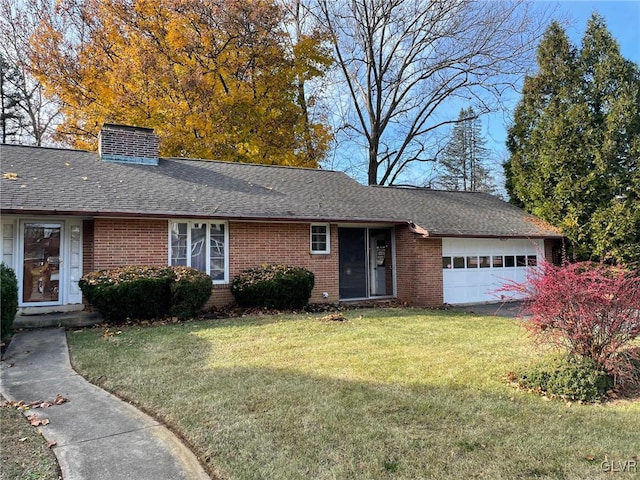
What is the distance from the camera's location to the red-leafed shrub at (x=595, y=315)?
503 cm

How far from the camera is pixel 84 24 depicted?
19469 mm

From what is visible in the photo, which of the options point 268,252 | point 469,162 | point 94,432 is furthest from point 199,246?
point 469,162

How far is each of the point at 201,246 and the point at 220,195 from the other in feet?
5.37

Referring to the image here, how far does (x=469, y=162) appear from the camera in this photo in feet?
130

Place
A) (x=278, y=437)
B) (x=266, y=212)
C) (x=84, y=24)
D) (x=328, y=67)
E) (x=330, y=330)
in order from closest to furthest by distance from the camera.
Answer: (x=278, y=437)
(x=330, y=330)
(x=266, y=212)
(x=84, y=24)
(x=328, y=67)

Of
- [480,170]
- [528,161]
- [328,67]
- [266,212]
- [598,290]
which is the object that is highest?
[328,67]

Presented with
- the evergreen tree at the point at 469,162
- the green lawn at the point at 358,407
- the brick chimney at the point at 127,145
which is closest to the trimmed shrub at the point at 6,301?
the green lawn at the point at 358,407

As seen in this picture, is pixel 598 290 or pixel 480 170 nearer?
pixel 598 290

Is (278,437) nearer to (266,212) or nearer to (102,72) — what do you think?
(266,212)

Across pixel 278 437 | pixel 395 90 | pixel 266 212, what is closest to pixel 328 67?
pixel 395 90

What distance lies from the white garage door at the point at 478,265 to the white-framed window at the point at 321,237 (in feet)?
12.1

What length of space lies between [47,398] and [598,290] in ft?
21.3

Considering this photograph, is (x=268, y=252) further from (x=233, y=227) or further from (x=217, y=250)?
(x=217, y=250)

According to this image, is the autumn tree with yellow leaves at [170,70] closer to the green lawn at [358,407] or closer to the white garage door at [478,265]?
the white garage door at [478,265]
